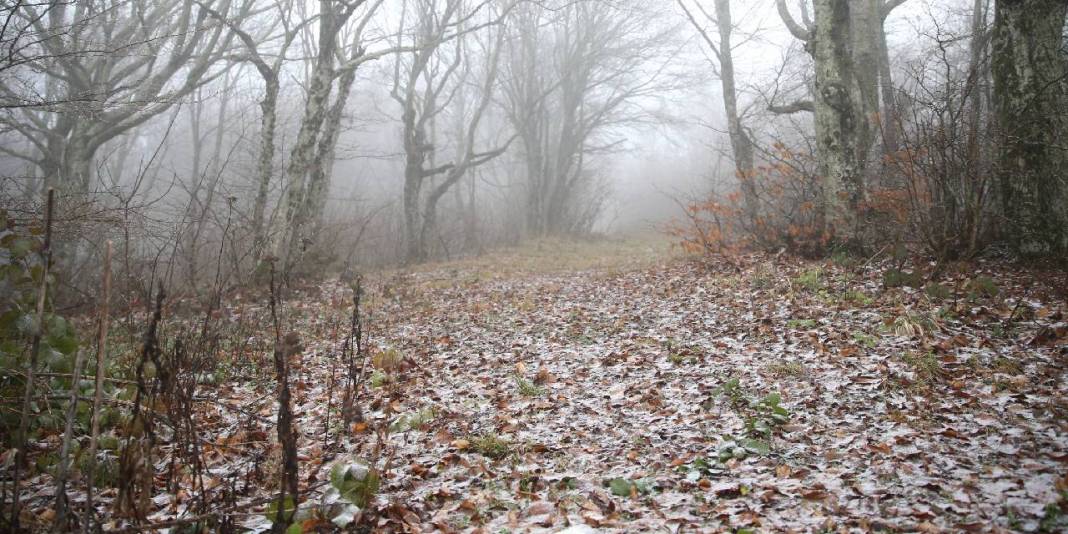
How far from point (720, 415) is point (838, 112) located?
5814mm

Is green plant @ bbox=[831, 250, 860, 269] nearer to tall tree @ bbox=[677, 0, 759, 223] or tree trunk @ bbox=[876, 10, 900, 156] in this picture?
tree trunk @ bbox=[876, 10, 900, 156]

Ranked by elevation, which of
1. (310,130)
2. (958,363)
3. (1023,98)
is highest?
(310,130)

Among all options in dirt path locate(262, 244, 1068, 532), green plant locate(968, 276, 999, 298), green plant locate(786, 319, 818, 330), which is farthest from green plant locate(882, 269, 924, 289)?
green plant locate(786, 319, 818, 330)

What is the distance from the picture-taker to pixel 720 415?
14.0ft

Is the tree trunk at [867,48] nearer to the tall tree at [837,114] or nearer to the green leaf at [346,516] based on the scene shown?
the tall tree at [837,114]

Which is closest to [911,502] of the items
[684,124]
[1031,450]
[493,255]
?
[1031,450]

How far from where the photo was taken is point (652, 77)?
22016mm

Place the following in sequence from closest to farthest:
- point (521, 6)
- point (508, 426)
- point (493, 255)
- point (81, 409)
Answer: point (81, 409), point (508, 426), point (493, 255), point (521, 6)

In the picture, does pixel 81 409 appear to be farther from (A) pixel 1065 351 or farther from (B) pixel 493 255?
(B) pixel 493 255

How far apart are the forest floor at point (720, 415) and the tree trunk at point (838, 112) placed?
1.00 m

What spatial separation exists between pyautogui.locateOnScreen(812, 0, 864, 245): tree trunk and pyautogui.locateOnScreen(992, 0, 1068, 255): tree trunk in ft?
6.46

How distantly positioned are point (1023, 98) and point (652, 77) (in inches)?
665

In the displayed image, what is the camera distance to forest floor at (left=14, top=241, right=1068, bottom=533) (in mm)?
3068

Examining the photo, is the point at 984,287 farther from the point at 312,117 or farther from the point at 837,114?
the point at 312,117
